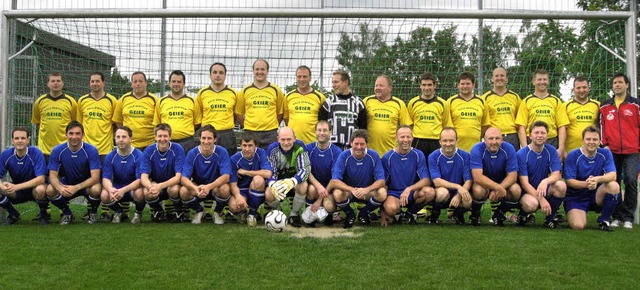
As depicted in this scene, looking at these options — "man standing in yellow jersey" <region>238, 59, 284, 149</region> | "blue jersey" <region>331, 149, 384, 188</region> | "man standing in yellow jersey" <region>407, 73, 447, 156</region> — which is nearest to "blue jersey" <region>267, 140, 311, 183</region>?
"blue jersey" <region>331, 149, 384, 188</region>

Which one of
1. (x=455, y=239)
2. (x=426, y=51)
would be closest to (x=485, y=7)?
(x=426, y=51)

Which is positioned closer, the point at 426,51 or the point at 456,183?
the point at 456,183

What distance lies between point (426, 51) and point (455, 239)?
11.6 feet

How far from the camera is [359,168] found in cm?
594

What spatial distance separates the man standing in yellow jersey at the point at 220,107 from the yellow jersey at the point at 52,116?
1.58 metres

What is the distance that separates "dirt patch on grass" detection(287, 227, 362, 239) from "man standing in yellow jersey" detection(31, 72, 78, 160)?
10.5 feet

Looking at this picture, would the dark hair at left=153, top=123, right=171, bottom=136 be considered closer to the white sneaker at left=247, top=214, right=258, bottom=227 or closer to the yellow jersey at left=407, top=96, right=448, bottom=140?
the white sneaker at left=247, top=214, right=258, bottom=227

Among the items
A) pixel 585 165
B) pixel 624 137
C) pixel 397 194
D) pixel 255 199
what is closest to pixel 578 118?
pixel 624 137

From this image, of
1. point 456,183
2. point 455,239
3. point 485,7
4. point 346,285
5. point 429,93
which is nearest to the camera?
point 346,285

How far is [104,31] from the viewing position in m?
7.68

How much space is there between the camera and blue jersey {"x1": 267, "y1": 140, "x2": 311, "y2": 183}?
585cm

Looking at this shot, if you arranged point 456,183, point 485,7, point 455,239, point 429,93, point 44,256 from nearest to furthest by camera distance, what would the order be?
point 44,256 → point 455,239 → point 456,183 → point 429,93 → point 485,7

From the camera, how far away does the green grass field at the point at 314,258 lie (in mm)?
3672

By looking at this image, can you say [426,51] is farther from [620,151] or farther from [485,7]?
[620,151]
